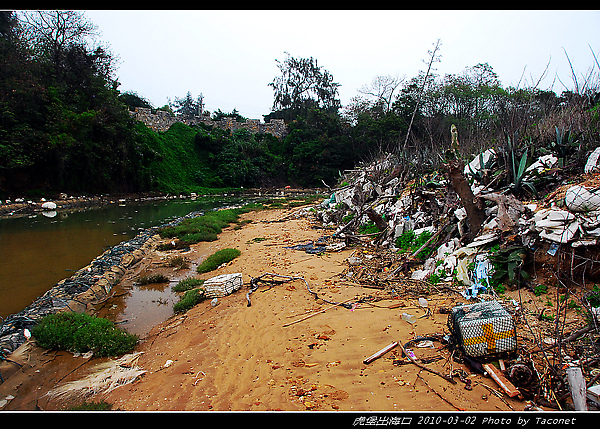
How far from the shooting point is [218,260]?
7.62m

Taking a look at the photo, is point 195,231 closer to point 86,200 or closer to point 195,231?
point 195,231

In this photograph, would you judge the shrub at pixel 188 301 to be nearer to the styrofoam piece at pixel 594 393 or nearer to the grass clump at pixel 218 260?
the grass clump at pixel 218 260

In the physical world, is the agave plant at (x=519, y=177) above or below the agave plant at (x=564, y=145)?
below

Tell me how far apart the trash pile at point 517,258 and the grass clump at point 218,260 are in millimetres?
3226

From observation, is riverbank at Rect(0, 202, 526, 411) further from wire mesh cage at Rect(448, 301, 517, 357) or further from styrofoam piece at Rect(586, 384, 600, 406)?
styrofoam piece at Rect(586, 384, 600, 406)

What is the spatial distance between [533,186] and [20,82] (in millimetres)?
26859

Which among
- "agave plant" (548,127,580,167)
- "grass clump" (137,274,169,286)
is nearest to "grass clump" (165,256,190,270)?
"grass clump" (137,274,169,286)

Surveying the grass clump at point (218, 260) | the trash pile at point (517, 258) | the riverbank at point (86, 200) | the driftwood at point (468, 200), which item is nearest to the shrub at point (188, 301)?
the grass clump at point (218, 260)

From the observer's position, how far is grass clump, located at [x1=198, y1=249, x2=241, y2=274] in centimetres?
736

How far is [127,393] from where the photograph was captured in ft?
10.0

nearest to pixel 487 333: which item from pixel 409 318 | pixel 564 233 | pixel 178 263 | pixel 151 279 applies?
pixel 409 318

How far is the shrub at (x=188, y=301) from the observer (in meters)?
5.27
